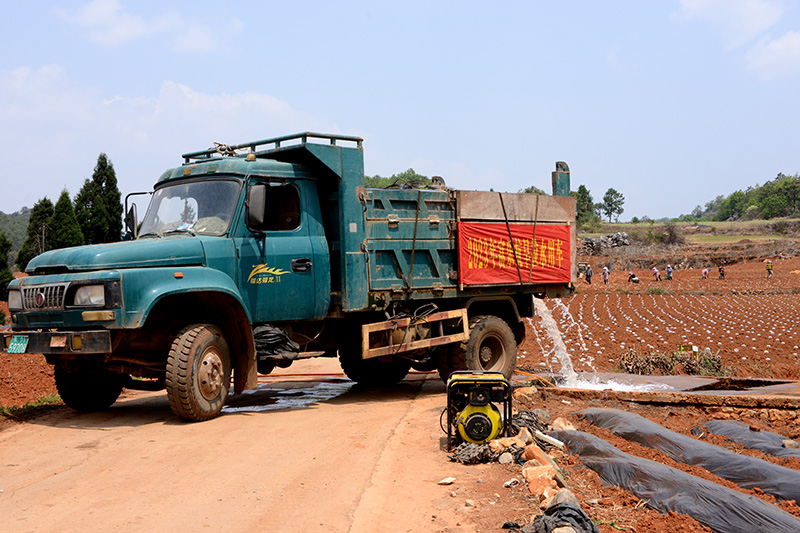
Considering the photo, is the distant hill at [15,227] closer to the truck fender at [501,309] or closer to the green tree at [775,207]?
Result: the truck fender at [501,309]

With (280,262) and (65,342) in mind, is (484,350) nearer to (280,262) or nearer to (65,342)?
(280,262)

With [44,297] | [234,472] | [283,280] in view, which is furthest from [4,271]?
[234,472]

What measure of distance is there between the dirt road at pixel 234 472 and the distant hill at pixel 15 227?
198 ft

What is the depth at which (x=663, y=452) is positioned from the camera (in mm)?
6496

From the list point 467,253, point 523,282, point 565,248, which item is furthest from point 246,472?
point 565,248

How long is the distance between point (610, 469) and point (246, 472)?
2.90m

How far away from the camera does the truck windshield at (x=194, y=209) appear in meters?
8.45

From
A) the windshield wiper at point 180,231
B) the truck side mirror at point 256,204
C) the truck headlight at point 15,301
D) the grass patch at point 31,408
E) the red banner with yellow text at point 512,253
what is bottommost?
the grass patch at point 31,408

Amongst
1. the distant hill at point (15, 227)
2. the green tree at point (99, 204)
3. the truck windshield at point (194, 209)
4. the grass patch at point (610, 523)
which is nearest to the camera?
the grass patch at point (610, 523)

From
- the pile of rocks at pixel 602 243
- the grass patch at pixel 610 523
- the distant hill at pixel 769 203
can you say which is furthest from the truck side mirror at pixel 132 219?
the distant hill at pixel 769 203

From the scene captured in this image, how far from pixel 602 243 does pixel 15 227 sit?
62.4 m

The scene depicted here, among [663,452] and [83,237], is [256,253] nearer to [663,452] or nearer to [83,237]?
[663,452]

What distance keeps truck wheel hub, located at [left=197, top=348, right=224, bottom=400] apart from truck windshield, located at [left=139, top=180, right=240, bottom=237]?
4.68 ft

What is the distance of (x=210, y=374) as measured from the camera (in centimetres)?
789
